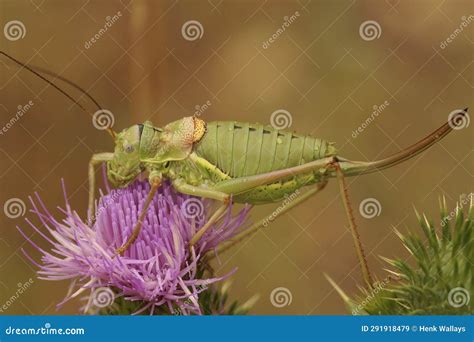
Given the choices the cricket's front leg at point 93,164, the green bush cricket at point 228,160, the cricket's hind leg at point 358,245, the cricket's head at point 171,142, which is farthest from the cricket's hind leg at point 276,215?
the cricket's front leg at point 93,164

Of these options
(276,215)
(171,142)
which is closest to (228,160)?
(171,142)

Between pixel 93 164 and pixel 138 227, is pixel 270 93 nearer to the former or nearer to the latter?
pixel 93 164

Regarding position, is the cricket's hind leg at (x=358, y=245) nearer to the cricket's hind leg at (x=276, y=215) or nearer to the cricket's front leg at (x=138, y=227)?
the cricket's hind leg at (x=276, y=215)

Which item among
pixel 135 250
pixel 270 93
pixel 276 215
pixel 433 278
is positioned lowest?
pixel 135 250

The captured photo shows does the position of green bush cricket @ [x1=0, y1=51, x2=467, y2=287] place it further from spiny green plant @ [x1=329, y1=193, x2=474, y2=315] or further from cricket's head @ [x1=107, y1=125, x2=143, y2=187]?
spiny green plant @ [x1=329, y1=193, x2=474, y2=315]

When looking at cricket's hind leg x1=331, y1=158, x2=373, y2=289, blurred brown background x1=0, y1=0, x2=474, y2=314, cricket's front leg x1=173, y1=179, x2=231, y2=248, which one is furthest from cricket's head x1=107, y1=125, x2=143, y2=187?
cricket's hind leg x1=331, y1=158, x2=373, y2=289

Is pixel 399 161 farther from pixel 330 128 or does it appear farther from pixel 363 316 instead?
pixel 330 128

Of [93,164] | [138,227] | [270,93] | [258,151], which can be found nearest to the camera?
[138,227]

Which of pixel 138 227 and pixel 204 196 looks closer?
pixel 138 227
